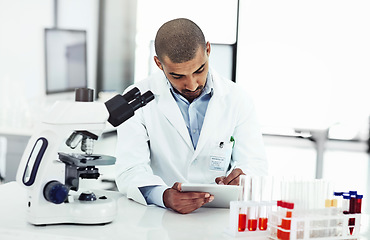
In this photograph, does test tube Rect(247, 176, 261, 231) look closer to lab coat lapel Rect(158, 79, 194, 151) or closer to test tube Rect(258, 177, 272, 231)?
test tube Rect(258, 177, 272, 231)

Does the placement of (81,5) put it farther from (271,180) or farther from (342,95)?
(271,180)

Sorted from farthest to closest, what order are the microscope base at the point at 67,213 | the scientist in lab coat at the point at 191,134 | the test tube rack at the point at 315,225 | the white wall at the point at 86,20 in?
the white wall at the point at 86,20 < the scientist in lab coat at the point at 191,134 < the microscope base at the point at 67,213 < the test tube rack at the point at 315,225

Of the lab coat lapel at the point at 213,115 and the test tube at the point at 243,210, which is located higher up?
the lab coat lapel at the point at 213,115

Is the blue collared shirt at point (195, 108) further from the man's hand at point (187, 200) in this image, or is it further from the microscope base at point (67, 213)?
the microscope base at point (67, 213)

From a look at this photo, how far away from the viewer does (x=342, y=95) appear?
17.6 feet

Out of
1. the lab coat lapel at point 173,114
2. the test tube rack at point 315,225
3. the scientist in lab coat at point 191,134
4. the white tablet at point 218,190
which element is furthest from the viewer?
the lab coat lapel at point 173,114

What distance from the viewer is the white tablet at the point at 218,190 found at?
1.59 meters

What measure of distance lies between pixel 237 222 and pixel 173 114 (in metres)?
0.77

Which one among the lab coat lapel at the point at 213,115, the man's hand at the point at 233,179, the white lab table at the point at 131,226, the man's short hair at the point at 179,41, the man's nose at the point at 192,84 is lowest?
the white lab table at the point at 131,226

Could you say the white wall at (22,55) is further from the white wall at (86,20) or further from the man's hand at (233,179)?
the man's hand at (233,179)

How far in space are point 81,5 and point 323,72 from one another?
2.70 metres

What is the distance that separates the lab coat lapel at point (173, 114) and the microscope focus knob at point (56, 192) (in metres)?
0.72

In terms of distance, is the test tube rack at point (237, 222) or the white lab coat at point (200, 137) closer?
the test tube rack at point (237, 222)

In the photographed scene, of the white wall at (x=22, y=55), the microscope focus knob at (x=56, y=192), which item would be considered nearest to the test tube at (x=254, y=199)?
the microscope focus knob at (x=56, y=192)
